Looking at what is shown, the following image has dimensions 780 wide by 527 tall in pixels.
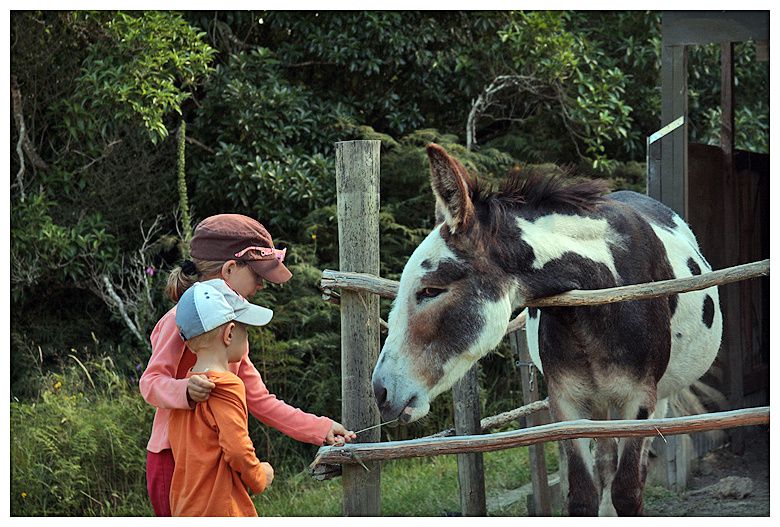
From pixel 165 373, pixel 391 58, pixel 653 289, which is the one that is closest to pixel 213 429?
pixel 165 373

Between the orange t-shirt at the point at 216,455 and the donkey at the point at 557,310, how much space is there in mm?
558

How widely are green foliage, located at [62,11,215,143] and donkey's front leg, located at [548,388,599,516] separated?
4422mm

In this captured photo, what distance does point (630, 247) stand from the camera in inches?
142

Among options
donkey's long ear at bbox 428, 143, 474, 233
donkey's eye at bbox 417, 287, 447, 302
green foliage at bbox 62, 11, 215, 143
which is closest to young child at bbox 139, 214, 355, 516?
donkey's eye at bbox 417, 287, 447, 302

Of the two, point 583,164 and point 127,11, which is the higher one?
point 127,11

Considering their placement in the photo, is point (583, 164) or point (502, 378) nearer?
point (502, 378)

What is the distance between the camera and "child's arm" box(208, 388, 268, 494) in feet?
8.98

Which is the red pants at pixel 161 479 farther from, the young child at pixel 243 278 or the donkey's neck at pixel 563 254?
the donkey's neck at pixel 563 254

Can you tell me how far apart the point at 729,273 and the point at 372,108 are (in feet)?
18.6

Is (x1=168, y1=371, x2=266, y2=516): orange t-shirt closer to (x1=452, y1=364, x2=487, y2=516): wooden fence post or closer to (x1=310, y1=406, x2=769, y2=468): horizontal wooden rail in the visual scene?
(x1=310, y1=406, x2=769, y2=468): horizontal wooden rail

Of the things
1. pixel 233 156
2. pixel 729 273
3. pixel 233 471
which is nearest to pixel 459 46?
pixel 233 156

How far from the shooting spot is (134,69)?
7.04 metres

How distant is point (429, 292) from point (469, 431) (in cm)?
120
